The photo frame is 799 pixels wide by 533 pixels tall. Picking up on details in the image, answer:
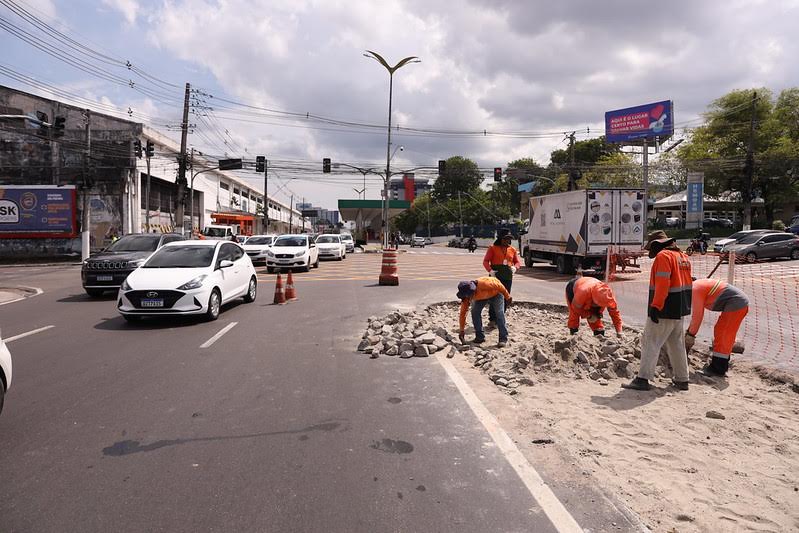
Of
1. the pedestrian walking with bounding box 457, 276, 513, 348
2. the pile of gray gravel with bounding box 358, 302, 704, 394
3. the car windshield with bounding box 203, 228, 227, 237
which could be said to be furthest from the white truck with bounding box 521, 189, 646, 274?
the car windshield with bounding box 203, 228, 227, 237

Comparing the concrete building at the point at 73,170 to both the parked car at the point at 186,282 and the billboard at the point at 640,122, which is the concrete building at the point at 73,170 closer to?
the parked car at the point at 186,282

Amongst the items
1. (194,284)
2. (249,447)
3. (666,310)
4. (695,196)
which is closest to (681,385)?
(666,310)

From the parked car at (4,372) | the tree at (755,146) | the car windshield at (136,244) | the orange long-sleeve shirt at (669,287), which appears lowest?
the parked car at (4,372)

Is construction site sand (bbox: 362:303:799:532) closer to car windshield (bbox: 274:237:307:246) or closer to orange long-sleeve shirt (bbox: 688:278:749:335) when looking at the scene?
orange long-sleeve shirt (bbox: 688:278:749:335)

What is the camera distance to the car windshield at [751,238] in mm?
24906

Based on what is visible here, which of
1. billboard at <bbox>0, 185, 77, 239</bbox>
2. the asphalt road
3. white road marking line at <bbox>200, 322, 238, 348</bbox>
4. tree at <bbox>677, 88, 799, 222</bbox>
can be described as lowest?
the asphalt road

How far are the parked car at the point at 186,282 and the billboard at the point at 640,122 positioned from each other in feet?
147

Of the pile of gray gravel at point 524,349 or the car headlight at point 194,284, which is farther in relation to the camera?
the car headlight at point 194,284

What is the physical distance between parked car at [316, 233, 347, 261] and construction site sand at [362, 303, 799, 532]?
2331 cm

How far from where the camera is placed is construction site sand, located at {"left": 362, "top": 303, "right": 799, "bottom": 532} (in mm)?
3150

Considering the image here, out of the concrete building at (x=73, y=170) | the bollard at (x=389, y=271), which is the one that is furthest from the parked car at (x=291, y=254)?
the concrete building at (x=73, y=170)

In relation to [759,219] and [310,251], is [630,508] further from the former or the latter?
[759,219]

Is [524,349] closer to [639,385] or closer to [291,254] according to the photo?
[639,385]

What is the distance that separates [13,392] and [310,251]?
17.7 m
